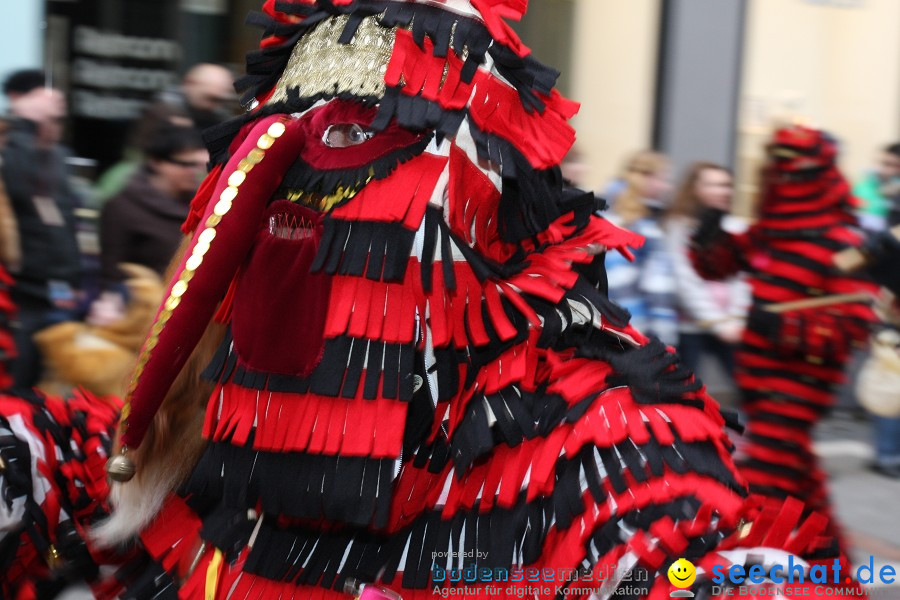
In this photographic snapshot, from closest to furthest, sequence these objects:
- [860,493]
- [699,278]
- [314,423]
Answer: [314,423] → [699,278] → [860,493]

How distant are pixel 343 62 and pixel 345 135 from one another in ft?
0.34

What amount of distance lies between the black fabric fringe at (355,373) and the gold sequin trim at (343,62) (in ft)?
1.14

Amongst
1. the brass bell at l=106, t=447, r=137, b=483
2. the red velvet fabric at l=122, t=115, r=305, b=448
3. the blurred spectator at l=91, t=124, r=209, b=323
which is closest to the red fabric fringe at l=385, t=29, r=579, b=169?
the red velvet fabric at l=122, t=115, r=305, b=448

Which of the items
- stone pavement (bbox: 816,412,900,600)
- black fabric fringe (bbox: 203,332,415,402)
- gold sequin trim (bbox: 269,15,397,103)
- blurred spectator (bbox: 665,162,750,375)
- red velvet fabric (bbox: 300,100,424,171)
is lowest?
stone pavement (bbox: 816,412,900,600)

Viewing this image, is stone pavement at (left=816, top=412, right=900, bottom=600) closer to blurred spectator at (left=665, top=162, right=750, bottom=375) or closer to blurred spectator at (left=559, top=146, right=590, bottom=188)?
blurred spectator at (left=665, top=162, right=750, bottom=375)

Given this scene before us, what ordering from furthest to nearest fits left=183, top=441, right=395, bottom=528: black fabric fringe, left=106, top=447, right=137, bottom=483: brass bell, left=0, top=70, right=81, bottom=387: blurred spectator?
left=0, top=70, right=81, bottom=387: blurred spectator
left=106, top=447, right=137, bottom=483: brass bell
left=183, top=441, right=395, bottom=528: black fabric fringe

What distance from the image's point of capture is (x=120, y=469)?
1647mm

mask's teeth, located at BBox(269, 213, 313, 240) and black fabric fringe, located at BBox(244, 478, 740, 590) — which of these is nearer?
black fabric fringe, located at BBox(244, 478, 740, 590)

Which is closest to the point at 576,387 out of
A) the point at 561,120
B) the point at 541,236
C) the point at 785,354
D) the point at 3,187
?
the point at 541,236

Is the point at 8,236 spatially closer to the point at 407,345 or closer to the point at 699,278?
the point at 407,345

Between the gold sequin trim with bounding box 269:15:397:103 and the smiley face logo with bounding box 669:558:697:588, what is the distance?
0.73 m

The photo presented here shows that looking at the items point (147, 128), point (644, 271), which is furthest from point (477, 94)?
point (644, 271)

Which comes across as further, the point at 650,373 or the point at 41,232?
the point at 41,232

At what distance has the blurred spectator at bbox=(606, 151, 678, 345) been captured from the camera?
215 inches
